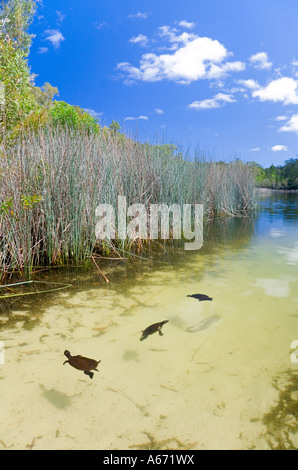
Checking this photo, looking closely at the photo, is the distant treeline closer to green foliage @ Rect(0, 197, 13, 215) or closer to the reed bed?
the reed bed

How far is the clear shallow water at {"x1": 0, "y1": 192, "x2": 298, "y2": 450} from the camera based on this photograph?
0.82 metres

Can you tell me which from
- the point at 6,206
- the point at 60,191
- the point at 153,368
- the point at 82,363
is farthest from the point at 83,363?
the point at 60,191

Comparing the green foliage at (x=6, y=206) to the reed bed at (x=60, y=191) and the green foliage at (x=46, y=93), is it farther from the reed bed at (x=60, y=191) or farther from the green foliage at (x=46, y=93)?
the green foliage at (x=46, y=93)

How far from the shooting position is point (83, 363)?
111 centimetres

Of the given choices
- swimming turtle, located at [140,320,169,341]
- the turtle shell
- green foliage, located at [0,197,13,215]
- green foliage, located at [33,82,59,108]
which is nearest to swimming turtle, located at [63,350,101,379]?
the turtle shell

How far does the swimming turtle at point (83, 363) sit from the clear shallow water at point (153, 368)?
21mm

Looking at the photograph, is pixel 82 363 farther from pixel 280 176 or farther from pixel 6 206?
pixel 280 176

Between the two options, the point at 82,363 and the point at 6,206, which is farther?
the point at 6,206

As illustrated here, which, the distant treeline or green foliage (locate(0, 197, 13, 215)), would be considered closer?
green foliage (locate(0, 197, 13, 215))

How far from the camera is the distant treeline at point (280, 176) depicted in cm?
3136

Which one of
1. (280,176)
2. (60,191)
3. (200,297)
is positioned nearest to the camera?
(200,297)

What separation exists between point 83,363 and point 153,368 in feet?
0.85

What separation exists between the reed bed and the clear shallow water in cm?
52

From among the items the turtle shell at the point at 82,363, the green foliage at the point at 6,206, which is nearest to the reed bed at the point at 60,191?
the green foliage at the point at 6,206
